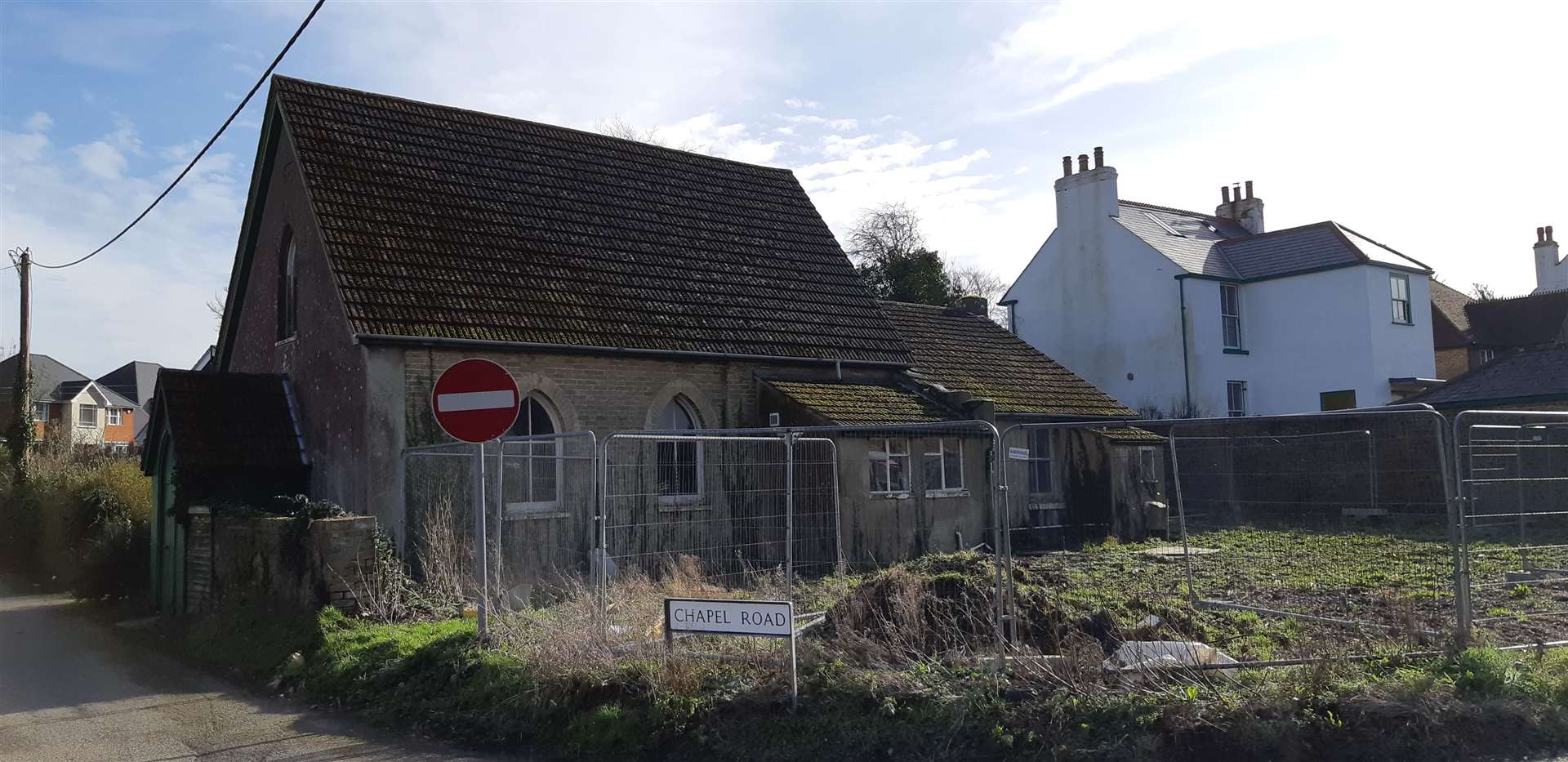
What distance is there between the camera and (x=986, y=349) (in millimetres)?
26828

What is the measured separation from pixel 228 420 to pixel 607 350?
5.58 m

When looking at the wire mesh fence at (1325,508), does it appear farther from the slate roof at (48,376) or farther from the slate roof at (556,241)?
the slate roof at (48,376)

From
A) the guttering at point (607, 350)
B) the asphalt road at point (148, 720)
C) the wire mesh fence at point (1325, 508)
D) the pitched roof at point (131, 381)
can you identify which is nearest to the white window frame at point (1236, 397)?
the guttering at point (607, 350)

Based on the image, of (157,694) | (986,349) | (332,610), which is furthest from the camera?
(986,349)

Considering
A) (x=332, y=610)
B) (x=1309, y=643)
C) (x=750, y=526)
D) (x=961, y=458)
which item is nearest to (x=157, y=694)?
(x=332, y=610)

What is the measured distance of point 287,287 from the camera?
19375 mm

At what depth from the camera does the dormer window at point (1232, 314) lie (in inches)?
1438

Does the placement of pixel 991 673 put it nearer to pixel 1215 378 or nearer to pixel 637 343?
pixel 637 343

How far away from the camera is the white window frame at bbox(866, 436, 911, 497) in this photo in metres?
18.4

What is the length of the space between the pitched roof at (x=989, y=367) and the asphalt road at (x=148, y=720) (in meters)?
14.3

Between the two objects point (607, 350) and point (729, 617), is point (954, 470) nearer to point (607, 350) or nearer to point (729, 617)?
point (607, 350)

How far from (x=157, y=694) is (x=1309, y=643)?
10.2 m

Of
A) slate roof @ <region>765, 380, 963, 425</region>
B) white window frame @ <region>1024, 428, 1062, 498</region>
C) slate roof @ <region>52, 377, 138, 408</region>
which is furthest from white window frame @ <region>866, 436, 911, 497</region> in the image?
slate roof @ <region>52, 377, 138, 408</region>

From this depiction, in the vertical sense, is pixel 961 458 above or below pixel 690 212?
below
